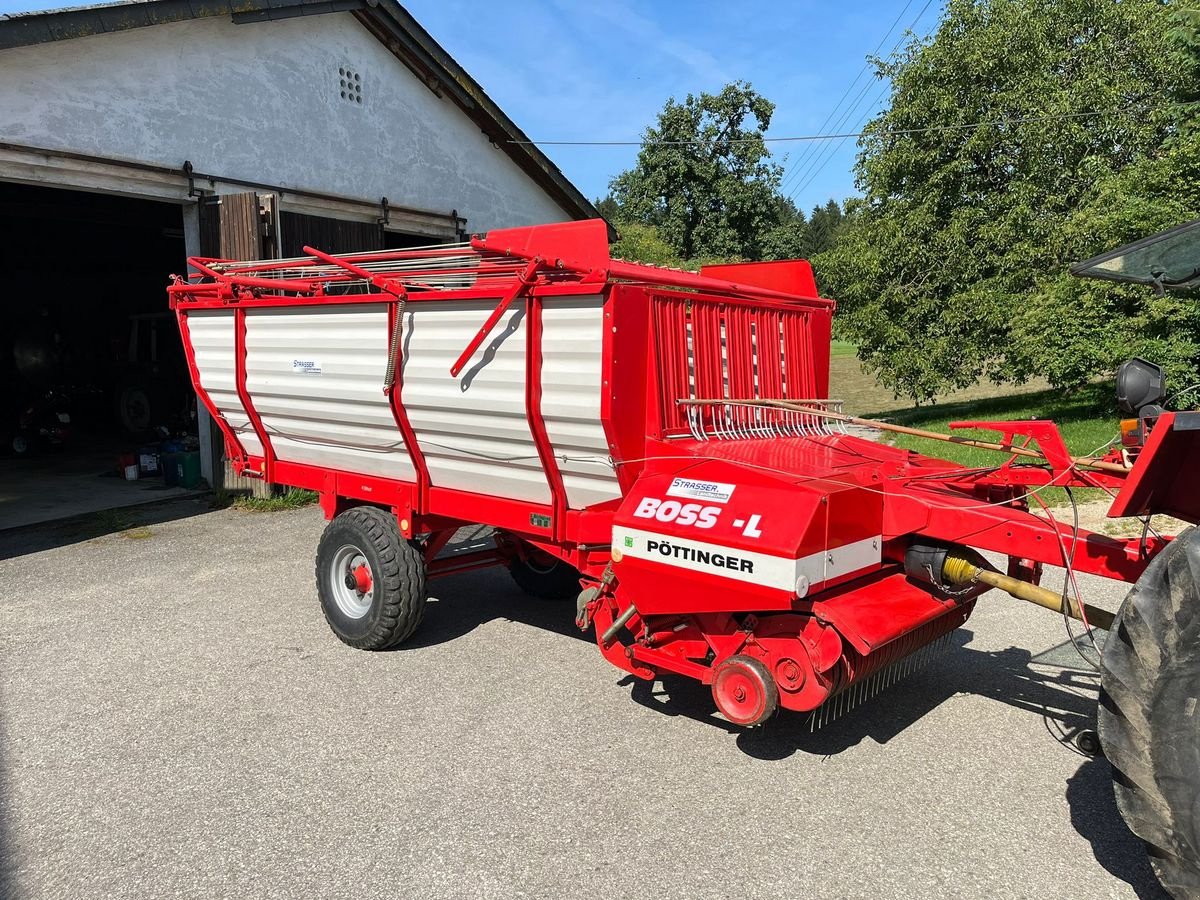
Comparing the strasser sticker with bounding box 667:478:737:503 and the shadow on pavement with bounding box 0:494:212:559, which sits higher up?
the strasser sticker with bounding box 667:478:737:503

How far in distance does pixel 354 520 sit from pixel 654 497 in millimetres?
2139

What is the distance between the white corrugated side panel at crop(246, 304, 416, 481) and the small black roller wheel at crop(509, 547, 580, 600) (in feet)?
4.46

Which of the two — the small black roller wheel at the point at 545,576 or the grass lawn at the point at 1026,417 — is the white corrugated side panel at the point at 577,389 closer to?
the small black roller wheel at the point at 545,576

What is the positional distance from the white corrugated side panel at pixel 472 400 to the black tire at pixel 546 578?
57.1 inches

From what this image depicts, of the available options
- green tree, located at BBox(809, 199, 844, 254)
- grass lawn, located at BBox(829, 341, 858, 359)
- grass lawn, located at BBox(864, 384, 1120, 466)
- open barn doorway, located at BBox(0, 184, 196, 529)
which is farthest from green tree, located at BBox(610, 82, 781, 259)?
green tree, located at BBox(809, 199, 844, 254)

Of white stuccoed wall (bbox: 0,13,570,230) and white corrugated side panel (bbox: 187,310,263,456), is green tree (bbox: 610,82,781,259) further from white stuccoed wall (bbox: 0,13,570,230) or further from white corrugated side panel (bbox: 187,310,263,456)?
white corrugated side panel (bbox: 187,310,263,456)

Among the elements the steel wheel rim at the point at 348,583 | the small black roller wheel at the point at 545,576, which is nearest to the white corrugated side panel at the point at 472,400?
the steel wheel rim at the point at 348,583

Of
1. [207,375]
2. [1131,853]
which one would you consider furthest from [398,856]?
[207,375]

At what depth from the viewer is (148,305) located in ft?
53.0

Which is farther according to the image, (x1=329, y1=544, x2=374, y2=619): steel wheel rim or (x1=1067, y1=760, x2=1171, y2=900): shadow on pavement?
(x1=329, y1=544, x2=374, y2=619): steel wheel rim

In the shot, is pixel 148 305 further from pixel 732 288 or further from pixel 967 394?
Answer: pixel 967 394

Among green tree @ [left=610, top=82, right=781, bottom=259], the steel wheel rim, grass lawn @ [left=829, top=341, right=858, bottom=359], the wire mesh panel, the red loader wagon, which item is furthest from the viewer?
grass lawn @ [left=829, top=341, right=858, bottom=359]

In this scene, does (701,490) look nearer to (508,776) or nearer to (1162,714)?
(508,776)

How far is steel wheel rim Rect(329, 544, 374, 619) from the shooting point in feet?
16.1
